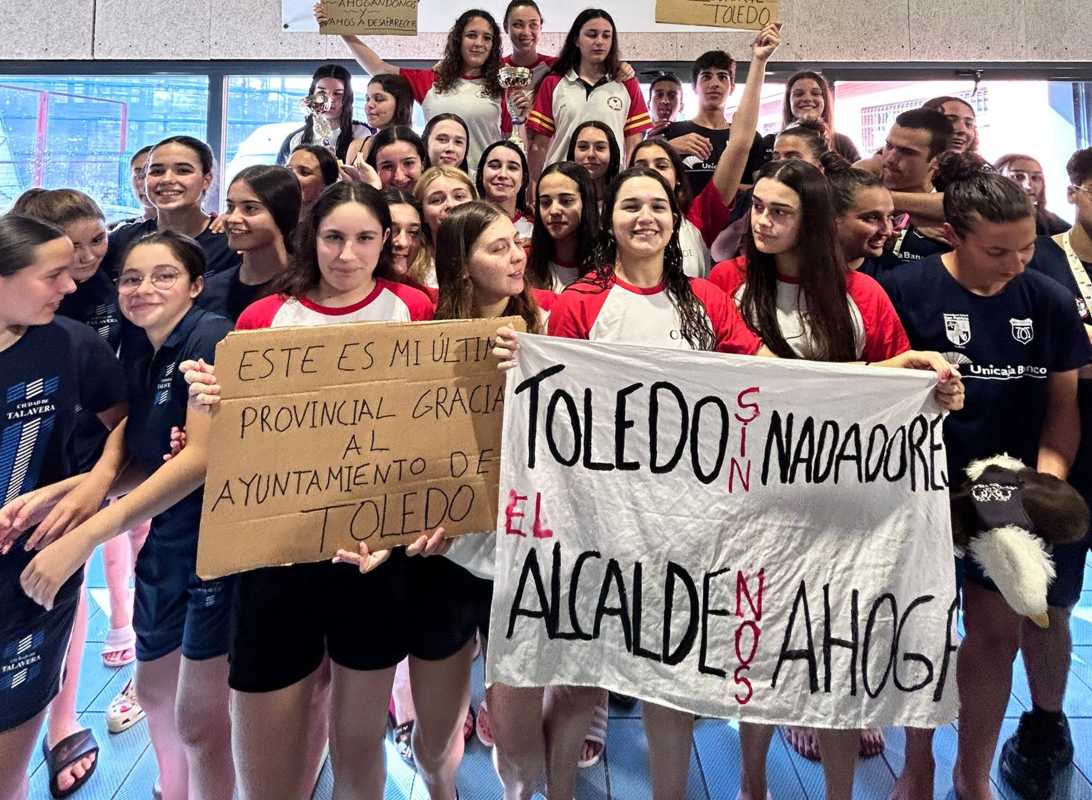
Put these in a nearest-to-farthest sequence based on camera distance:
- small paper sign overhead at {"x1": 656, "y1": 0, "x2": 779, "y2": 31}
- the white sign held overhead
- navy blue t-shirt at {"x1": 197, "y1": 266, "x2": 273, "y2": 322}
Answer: navy blue t-shirt at {"x1": 197, "y1": 266, "x2": 273, "y2": 322} < small paper sign overhead at {"x1": 656, "y1": 0, "x2": 779, "y2": 31} < the white sign held overhead

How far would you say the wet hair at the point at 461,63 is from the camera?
361 cm

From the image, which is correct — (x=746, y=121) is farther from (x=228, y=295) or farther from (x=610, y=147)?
(x=228, y=295)

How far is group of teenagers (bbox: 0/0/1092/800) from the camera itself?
5.53 feet

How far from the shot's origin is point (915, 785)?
7.04ft

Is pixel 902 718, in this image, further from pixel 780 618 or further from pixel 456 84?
pixel 456 84

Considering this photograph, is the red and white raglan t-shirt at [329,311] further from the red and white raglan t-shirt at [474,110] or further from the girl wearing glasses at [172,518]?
the red and white raglan t-shirt at [474,110]

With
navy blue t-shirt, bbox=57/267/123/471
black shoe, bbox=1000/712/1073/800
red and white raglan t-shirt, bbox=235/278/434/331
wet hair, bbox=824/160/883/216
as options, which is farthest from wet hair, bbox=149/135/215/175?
black shoe, bbox=1000/712/1073/800

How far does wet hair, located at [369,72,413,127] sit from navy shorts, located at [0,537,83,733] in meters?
2.64

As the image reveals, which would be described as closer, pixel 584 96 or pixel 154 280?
pixel 154 280

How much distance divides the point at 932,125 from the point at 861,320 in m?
1.40

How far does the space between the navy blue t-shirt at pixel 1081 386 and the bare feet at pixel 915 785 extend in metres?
1.05

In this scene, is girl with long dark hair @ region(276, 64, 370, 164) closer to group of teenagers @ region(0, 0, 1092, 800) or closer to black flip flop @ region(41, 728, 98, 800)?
group of teenagers @ region(0, 0, 1092, 800)

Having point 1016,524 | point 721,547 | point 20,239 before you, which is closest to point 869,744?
point 1016,524

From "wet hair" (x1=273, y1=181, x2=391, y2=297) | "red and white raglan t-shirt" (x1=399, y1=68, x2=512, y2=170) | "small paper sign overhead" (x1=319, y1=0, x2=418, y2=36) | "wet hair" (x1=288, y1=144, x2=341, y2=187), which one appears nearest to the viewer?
"wet hair" (x1=273, y1=181, x2=391, y2=297)
